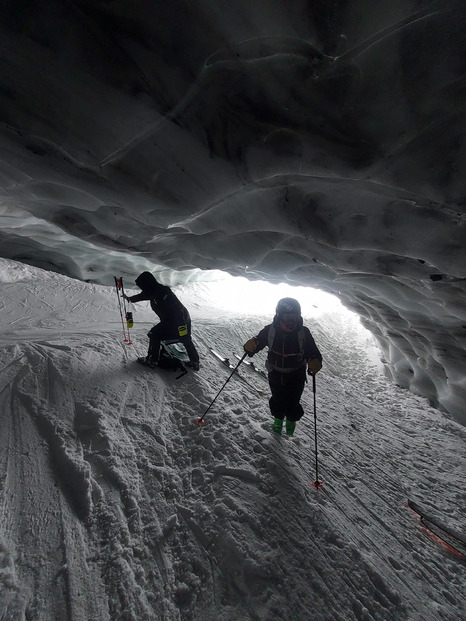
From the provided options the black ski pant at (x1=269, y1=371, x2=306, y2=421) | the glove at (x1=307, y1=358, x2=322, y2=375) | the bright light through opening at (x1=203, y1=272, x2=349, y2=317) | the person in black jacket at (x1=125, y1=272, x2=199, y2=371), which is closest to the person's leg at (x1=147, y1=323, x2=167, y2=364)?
the person in black jacket at (x1=125, y1=272, x2=199, y2=371)

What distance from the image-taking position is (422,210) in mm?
2527

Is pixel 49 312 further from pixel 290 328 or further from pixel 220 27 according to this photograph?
pixel 220 27

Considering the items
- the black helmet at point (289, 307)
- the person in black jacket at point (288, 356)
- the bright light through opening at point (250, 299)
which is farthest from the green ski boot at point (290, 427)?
the bright light through opening at point (250, 299)

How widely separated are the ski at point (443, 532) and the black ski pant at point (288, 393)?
157 centimetres

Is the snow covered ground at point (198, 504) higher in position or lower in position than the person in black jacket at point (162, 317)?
lower

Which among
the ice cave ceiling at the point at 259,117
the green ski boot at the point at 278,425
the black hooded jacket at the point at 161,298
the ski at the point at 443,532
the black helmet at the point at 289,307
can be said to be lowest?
the ski at the point at 443,532

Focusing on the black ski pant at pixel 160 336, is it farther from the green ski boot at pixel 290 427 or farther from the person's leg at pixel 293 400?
the green ski boot at pixel 290 427

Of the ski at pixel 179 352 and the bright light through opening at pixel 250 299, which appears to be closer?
the ski at pixel 179 352

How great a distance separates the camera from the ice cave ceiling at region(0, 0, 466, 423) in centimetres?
165

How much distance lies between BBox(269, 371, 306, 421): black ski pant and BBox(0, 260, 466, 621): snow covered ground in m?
0.37

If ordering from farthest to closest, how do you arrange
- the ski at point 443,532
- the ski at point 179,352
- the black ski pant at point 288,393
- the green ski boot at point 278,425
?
1. the ski at point 179,352
2. the green ski boot at point 278,425
3. the black ski pant at point 288,393
4. the ski at point 443,532

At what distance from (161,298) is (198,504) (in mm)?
3160

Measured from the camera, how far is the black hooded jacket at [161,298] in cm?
447

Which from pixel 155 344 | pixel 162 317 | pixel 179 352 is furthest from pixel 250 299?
pixel 155 344
